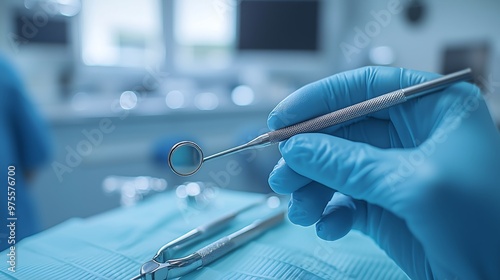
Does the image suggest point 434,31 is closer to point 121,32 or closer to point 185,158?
point 121,32

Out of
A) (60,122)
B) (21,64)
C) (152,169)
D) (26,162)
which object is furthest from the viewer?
(152,169)

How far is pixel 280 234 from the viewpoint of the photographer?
2.62ft

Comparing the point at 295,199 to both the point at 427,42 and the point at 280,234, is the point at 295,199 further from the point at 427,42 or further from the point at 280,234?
the point at 427,42

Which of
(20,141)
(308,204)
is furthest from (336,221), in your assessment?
(20,141)

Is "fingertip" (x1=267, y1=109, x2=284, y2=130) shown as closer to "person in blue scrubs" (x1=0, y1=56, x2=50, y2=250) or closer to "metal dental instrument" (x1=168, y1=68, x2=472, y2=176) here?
"metal dental instrument" (x1=168, y1=68, x2=472, y2=176)

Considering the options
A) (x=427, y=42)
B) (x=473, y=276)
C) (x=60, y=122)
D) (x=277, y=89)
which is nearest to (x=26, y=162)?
(x=60, y=122)

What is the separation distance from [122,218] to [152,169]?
4.17 feet

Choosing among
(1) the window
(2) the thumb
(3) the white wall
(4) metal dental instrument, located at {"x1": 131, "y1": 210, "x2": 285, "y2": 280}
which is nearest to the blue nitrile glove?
(2) the thumb

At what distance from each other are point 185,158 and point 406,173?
13.4 inches

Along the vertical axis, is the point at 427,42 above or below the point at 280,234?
above

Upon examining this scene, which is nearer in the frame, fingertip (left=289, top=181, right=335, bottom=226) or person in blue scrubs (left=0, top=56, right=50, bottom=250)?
fingertip (left=289, top=181, right=335, bottom=226)

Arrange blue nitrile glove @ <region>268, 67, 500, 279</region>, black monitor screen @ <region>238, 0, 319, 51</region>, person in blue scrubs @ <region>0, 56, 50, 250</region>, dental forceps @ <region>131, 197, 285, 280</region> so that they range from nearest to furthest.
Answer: blue nitrile glove @ <region>268, 67, 500, 279</region>, dental forceps @ <region>131, 197, 285, 280</region>, person in blue scrubs @ <region>0, 56, 50, 250</region>, black monitor screen @ <region>238, 0, 319, 51</region>

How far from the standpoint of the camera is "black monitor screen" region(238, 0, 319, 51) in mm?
2445

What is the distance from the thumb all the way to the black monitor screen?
2.05 meters
